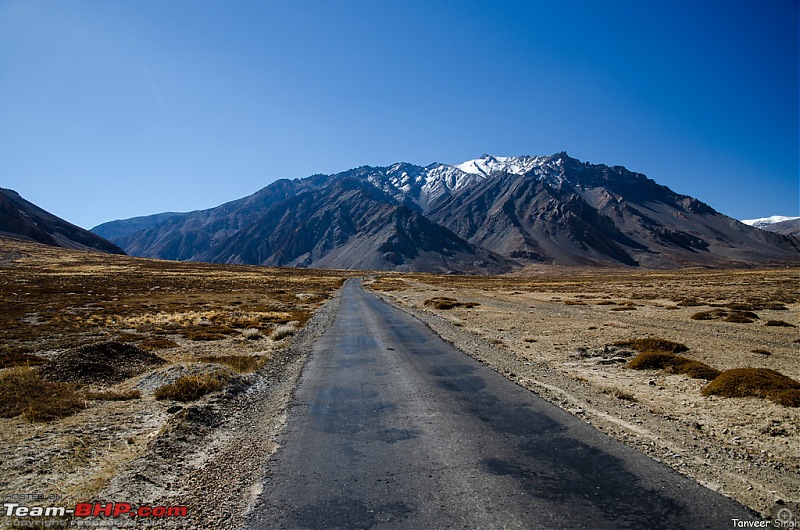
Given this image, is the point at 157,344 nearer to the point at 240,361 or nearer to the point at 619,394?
the point at 240,361

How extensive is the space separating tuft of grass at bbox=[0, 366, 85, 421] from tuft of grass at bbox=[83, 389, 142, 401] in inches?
15.5

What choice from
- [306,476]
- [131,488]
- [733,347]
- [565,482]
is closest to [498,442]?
[565,482]

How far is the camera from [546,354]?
20938 mm

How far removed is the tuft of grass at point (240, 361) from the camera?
60.1 ft

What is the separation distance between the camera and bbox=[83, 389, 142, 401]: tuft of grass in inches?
522

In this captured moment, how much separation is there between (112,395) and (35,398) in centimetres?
202

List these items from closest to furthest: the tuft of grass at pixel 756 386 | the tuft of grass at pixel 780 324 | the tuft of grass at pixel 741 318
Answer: the tuft of grass at pixel 756 386 → the tuft of grass at pixel 780 324 → the tuft of grass at pixel 741 318

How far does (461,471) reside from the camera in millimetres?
8023

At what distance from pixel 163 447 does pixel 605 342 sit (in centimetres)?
2282

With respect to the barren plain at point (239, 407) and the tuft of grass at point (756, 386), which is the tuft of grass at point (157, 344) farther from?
the tuft of grass at point (756, 386)

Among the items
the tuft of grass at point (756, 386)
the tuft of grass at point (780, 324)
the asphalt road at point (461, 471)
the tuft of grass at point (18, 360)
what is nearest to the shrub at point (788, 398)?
the tuft of grass at point (756, 386)

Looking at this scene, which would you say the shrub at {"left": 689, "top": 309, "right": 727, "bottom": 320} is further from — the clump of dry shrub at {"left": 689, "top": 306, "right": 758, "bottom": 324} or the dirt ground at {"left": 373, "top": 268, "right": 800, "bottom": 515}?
the dirt ground at {"left": 373, "top": 268, "right": 800, "bottom": 515}

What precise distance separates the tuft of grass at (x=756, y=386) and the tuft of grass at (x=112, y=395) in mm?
19617

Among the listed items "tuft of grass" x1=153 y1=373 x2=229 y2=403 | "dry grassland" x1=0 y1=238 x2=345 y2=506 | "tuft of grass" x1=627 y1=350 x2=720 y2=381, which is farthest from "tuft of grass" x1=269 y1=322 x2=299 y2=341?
"tuft of grass" x1=627 y1=350 x2=720 y2=381
